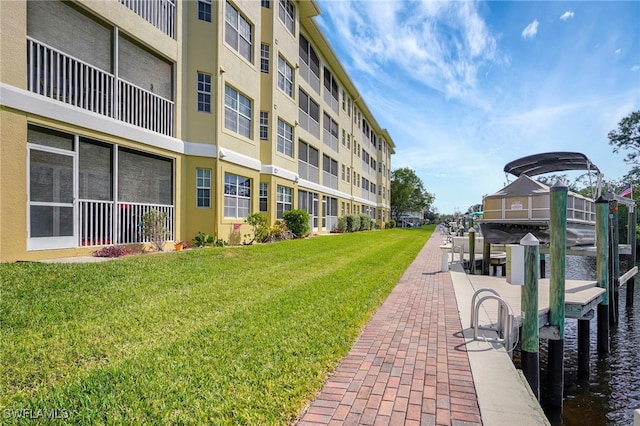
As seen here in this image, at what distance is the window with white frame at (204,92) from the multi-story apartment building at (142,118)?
0.13 feet

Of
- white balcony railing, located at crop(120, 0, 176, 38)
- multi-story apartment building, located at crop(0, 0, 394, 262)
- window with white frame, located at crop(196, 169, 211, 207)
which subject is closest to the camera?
multi-story apartment building, located at crop(0, 0, 394, 262)

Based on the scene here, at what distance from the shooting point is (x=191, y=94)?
44.1 feet

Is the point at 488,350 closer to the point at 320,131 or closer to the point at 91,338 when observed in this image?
the point at 91,338

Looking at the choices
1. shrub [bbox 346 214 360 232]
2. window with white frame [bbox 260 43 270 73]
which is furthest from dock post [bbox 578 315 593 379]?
shrub [bbox 346 214 360 232]

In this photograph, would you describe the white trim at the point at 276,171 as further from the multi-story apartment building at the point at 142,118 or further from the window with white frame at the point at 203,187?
the window with white frame at the point at 203,187

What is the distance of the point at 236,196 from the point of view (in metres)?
15.3

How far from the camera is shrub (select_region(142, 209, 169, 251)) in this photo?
1125 centimetres

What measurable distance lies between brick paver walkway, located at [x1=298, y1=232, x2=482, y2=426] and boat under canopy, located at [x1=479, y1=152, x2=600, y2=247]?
5970mm

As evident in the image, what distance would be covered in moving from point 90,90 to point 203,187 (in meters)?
4.90

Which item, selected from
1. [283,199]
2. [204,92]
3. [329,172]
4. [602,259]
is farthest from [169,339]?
[329,172]

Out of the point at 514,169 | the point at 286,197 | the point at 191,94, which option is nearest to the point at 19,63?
the point at 191,94

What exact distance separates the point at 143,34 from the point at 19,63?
4.46 meters

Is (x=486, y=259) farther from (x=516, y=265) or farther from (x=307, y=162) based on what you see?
(x=307, y=162)

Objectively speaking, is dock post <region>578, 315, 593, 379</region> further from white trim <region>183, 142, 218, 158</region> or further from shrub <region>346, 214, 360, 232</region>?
shrub <region>346, 214, 360, 232</region>
